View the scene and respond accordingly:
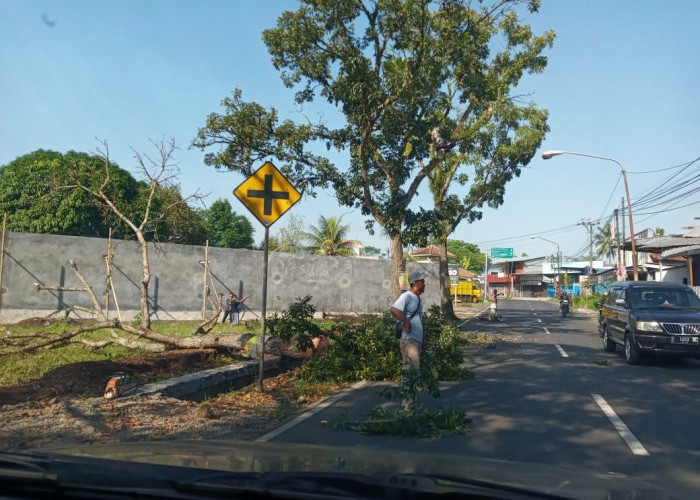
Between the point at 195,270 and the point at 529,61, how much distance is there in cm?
1460

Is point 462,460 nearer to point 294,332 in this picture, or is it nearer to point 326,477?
point 326,477

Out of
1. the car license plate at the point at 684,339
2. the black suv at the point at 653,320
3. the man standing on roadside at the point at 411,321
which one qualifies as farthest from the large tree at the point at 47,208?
the car license plate at the point at 684,339

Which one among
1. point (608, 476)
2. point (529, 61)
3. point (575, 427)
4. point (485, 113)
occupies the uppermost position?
point (529, 61)

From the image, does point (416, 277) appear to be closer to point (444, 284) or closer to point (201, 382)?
point (201, 382)

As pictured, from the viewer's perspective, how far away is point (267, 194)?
9.47 meters

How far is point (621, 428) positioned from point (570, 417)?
69 centimetres

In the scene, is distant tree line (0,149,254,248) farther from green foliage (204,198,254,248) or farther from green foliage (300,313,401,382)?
green foliage (300,313,401,382)

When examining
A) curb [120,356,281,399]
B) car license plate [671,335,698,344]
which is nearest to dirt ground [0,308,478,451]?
curb [120,356,281,399]

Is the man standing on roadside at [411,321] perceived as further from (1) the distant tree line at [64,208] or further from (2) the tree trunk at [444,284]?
(1) the distant tree line at [64,208]

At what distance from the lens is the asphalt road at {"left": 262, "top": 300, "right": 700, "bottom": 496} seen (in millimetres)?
6078

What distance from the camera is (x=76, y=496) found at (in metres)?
2.69

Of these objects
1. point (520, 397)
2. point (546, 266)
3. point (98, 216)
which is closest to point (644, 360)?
point (520, 397)

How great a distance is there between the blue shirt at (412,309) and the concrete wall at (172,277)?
13.7 m

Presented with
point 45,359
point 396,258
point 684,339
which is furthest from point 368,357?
point 396,258
